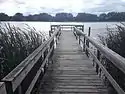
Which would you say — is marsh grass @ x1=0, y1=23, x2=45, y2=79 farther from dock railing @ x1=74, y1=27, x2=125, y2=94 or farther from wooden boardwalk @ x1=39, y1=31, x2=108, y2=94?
dock railing @ x1=74, y1=27, x2=125, y2=94

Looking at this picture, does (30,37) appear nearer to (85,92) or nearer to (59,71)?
(59,71)

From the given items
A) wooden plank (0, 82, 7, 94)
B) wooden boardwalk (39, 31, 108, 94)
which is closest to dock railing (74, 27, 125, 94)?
wooden boardwalk (39, 31, 108, 94)

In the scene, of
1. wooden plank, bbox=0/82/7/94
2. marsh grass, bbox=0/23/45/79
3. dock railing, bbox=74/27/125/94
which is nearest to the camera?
wooden plank, bbox=0/82/7/94

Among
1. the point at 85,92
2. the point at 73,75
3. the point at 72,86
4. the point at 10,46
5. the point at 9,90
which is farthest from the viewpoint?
the point at 73,75

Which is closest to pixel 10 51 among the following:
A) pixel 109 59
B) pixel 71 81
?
pixel 71 81

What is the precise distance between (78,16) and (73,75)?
34768 mm

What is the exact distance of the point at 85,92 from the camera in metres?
3.71

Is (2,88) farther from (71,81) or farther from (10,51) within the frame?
(71,81)

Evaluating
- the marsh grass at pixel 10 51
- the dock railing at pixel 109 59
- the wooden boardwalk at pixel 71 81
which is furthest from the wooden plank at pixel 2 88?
the wooden boardwalk at pixel 71 81

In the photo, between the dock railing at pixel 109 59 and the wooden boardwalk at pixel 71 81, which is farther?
the wooden boardwalk at pixel 71 81

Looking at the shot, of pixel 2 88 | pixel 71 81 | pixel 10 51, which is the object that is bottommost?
pixel 71 81

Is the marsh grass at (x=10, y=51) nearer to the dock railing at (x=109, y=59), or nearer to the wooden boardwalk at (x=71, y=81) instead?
the wooden boardwalk at (x=71, y=81)

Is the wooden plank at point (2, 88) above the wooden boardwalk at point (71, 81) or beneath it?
above

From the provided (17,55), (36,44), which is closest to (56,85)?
(17,55)
